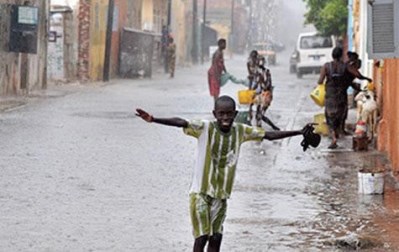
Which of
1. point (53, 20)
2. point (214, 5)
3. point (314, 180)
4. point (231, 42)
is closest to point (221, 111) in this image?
point (314, 180)

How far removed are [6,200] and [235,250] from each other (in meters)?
3.12

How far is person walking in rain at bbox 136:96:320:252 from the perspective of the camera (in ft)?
25.7

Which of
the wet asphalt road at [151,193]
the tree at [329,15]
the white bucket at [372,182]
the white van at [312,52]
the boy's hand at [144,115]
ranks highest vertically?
→ the tree at [329,15]

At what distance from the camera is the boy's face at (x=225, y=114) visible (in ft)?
25.2

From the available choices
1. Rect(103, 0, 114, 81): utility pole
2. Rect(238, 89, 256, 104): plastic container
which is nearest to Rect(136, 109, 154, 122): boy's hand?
Rect(238, 89, 256, 104): plastic container

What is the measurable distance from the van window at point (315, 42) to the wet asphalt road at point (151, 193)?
83.8 ft

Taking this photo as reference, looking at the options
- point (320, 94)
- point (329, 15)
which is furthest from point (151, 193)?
point (329, 15)

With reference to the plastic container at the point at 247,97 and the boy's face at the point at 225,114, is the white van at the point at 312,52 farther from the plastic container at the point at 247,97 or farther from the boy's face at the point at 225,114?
the boy's face at the point at 225,114

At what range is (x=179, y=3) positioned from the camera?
70.5m

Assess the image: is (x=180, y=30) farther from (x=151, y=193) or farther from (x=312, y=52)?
(x=151, y=193)

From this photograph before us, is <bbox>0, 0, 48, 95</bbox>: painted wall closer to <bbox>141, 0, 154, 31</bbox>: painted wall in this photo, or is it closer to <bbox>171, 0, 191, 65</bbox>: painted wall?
<bbox>141, 0, 154, 31</bbox>: painted wall

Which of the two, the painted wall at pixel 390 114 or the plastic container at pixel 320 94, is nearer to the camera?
the painted wall at pixel 390 114

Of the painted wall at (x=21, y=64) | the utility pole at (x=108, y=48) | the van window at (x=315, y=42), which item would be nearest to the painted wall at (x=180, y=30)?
the van window at (x=315, y=42)

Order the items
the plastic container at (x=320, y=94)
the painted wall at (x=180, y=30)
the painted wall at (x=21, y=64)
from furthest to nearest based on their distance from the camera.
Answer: the painted wall at (x=180, y=30), the painted wall at (x=21, y=64), the plastic container at (x=320, y=94)
